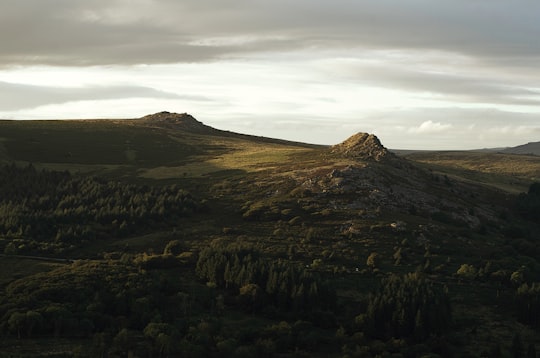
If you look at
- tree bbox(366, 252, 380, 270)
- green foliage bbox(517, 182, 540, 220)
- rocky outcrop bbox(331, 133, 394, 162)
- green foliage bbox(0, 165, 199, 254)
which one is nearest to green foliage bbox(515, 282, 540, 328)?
tree bbox(366, 252, 380, 270)

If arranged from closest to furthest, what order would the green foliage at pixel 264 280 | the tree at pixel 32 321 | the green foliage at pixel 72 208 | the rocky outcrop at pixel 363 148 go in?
the tree at pixel 32 321 → the green foliage at pixel 264 280 → the green foliage at pixel 72 208 → the rocky outcrop at pixel 363 148

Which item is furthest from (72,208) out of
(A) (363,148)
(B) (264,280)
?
(A) (363,148)

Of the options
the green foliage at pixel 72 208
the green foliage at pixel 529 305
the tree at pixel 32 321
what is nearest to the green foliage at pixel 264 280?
the green foliage at pixel 529 305

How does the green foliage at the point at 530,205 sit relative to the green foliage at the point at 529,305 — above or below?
above

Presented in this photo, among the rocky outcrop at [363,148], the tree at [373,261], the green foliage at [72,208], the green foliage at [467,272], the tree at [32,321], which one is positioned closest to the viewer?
the tree at [32,321]

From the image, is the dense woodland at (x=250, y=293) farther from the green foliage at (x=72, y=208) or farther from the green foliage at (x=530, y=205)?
the green foliage at (x=530, y=205)

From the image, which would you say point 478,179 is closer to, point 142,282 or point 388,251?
point 388,251

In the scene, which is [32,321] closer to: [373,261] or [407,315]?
[407,315]
